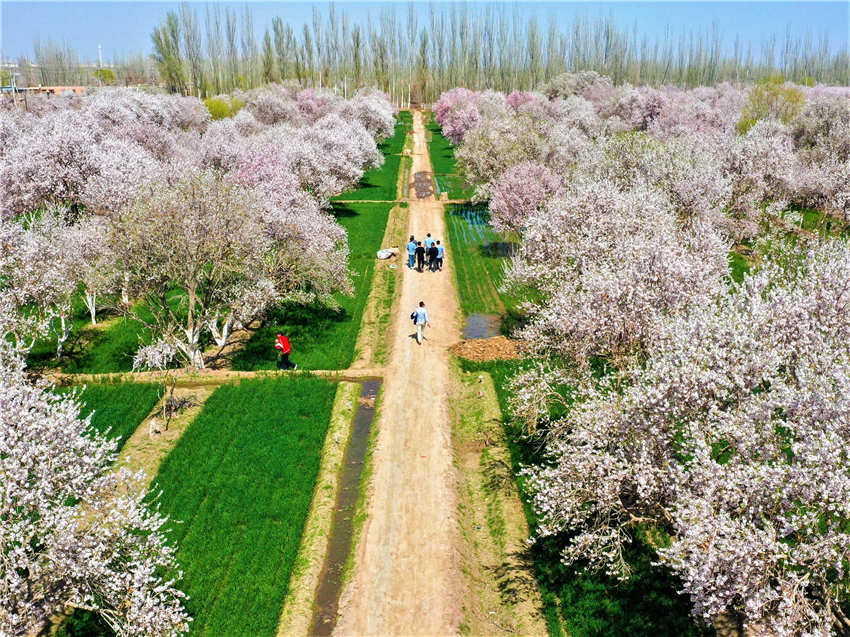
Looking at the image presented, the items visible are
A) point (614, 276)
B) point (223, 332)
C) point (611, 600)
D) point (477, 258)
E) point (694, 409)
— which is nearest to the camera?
point (694, 409)

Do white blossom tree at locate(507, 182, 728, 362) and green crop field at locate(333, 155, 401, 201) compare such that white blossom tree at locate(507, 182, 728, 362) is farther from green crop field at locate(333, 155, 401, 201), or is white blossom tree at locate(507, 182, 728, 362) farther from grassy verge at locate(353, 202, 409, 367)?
green crop field at locate(333, 155, 401, 201)

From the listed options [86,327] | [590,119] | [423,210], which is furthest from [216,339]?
[590,119]

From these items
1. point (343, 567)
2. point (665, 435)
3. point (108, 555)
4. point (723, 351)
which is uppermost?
point (723, 351)

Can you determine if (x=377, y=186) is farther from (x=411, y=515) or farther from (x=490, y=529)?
(x=490, y=529)

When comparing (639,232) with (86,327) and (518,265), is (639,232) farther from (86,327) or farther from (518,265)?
(86,327)

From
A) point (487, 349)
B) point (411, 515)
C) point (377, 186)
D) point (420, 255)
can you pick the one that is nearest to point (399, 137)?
point (377, 186)

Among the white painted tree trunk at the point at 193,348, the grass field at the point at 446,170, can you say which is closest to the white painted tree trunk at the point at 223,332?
the white painted tree trunk at the point at 193,348
